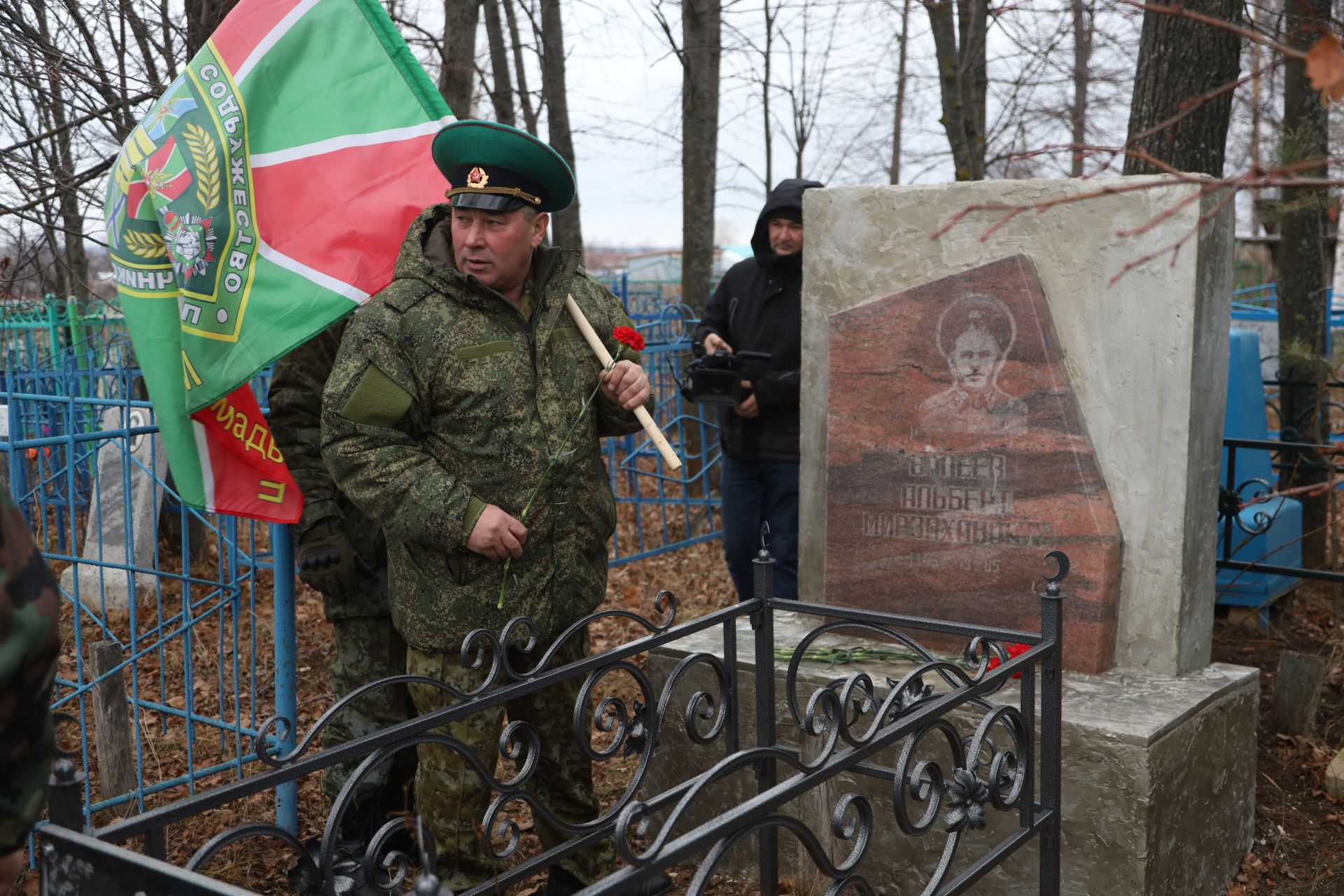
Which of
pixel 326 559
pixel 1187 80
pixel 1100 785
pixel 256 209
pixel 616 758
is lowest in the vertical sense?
pixel 616 758

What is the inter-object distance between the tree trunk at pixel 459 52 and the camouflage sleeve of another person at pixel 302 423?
13.8 feet

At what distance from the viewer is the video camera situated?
411 cm

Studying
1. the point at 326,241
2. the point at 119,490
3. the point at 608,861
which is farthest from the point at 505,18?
the point at 608,861

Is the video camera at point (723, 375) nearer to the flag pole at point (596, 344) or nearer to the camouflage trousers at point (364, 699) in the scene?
the flag pole at point (596, 344)

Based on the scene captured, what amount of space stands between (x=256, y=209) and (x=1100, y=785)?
253cm

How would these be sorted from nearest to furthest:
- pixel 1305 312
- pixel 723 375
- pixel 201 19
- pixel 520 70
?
1. pixel 723 375
2. pixel 201 19
3. pixel 1305 312
4. pixel 520 70

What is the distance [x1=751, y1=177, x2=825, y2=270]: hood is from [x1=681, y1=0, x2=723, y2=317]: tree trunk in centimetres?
439

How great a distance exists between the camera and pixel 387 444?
2631 millimetres

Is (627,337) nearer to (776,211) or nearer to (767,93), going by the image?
(776,211)

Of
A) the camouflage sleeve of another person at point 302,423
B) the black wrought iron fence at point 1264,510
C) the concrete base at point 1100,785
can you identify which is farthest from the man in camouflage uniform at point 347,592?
the black wrought iron fence at point 1264,510

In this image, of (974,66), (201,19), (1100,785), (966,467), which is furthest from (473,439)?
(974,66)

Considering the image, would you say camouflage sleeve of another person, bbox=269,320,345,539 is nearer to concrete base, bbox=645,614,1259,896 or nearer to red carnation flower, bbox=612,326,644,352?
red carnation flower, bbox=612,326,644,352

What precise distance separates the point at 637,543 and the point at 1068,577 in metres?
4.69

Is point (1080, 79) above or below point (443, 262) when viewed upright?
above
